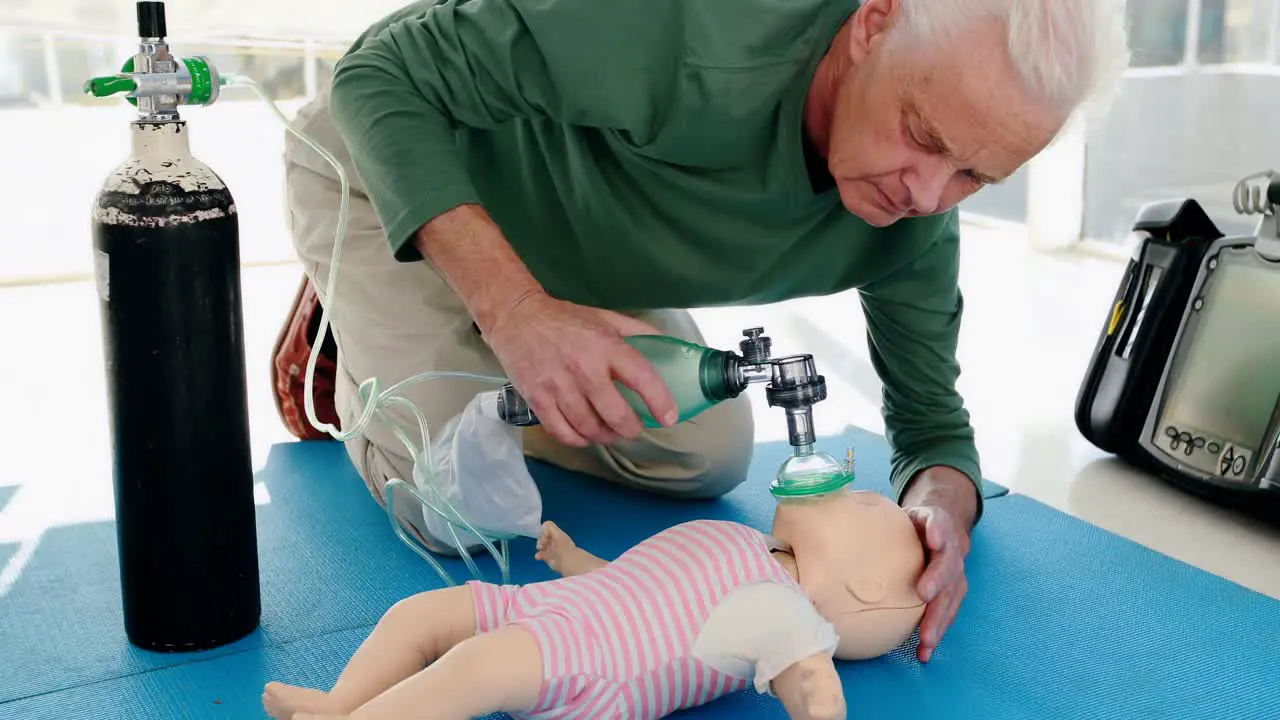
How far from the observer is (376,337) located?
1.93 metres

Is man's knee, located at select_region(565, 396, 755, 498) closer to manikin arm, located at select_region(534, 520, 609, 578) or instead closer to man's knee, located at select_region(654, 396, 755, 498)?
man's knee, located at select_region(654, 396, 755, 498)

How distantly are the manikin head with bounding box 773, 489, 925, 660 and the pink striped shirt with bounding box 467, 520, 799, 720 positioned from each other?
2.0 inches

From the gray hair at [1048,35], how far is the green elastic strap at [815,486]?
1.47 feet

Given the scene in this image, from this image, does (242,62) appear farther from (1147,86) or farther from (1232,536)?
(1232,536)

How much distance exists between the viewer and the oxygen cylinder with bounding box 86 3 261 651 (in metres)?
1.37

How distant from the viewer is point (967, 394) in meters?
2.81

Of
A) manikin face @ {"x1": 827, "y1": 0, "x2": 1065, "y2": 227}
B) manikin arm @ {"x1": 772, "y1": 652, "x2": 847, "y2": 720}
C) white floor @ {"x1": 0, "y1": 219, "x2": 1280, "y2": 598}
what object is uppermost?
manikin face @ {"x1": 827, "y1": 0, "x2": 1065, "y2": 227}

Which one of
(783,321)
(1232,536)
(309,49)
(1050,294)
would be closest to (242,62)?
(309,49)

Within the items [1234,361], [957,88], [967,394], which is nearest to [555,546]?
[957,88]

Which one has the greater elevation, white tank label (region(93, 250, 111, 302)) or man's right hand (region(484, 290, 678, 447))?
white tank label (region(93, 250, 111, 302))

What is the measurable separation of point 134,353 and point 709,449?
0.89 metres

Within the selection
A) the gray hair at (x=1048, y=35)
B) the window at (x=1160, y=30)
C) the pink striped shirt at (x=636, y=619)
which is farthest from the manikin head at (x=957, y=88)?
the window at (x=1160, y=30)

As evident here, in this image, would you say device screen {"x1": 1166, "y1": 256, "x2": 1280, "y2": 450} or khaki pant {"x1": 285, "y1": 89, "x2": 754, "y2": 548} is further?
device screen {"x1": 1166, "y1": 256, "x2": 1280, "y2": 450}

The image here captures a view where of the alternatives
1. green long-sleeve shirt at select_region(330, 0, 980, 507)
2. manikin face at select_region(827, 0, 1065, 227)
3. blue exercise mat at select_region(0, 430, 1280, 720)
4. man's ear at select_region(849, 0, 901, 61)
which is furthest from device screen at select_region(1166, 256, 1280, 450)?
man's ear at select_region(849, 0, 901, 61)
